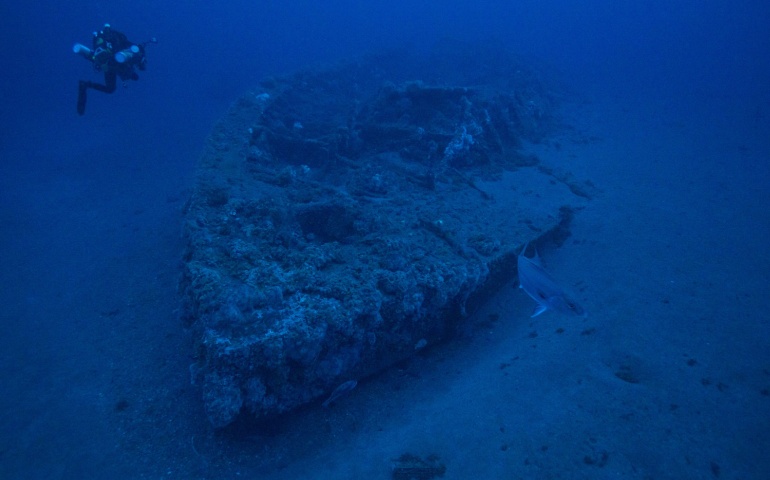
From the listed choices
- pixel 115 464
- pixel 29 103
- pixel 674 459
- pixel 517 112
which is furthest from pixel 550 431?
pixel 29 103

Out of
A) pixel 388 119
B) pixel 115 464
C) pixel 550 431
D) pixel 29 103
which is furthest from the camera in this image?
pixel 29 103

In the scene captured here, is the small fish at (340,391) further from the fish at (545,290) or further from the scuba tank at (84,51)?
the scuba tank at (84,51)

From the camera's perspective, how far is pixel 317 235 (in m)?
6.20

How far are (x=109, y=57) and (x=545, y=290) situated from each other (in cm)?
1116

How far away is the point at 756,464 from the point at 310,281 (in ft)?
17.2

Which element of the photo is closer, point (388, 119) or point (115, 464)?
point (115, 464)

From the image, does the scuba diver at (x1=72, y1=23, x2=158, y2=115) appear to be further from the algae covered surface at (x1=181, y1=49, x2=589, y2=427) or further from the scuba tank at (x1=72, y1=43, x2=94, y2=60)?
the algae covered surface at (x1=181, y1=49, x2=589, y2=427)

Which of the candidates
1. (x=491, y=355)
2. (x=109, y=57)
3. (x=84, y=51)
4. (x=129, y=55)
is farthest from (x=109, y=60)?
(x=491, y=355)

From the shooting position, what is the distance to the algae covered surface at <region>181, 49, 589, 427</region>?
3.73 m

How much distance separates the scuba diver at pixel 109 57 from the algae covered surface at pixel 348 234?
2.55m

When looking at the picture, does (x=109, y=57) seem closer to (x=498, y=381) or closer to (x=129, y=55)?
(x=129, y=55)

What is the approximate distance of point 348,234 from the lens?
5.91 m

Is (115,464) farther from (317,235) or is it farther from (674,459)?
(674,459)

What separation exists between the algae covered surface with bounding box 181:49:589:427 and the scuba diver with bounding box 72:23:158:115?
255 centimetres
